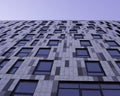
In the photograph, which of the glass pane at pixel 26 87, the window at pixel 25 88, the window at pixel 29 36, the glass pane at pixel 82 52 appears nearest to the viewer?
the window at pixel 25 88

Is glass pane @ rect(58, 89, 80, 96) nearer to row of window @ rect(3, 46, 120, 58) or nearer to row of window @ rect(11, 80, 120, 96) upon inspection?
row of window @ rect(11, 80, 120, 96)

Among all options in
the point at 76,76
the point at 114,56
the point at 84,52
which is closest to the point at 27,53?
the point at 84,52

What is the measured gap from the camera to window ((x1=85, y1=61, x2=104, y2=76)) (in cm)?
1836

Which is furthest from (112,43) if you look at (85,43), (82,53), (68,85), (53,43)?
(68,85)

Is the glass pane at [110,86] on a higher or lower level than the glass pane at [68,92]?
higher

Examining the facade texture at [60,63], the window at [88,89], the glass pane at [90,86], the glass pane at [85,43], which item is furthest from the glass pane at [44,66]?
the glass pane at [85,43]

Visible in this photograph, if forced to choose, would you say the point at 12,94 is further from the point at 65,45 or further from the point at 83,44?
the point at 83,44

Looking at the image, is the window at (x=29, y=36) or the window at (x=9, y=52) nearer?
the window at (x=9, y=52)

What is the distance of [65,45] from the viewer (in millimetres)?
24703

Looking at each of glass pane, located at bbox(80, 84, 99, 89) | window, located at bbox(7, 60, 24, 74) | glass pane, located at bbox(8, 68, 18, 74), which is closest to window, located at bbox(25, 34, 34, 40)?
window, located at bbox(7, 60, 24, 74)

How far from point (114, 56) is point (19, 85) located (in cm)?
1160

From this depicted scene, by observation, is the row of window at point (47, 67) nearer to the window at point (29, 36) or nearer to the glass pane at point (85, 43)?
the glass pane at point (85, 43)

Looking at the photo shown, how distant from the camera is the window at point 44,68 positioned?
18.8 metres

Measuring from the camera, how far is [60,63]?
19.6 meters
